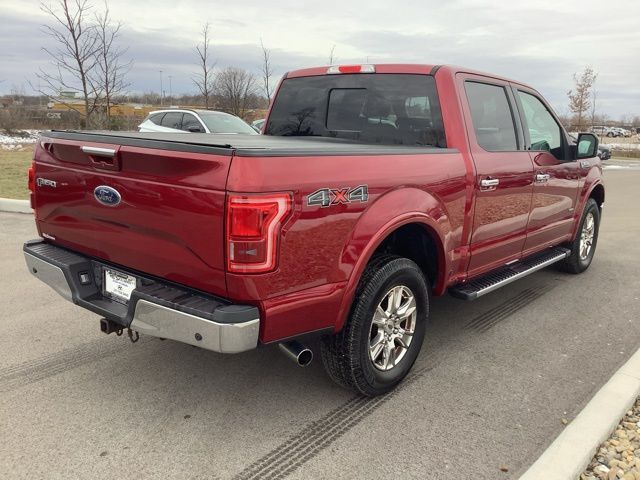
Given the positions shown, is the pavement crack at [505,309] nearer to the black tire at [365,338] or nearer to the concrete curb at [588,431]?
the concrete curb at [588,431]

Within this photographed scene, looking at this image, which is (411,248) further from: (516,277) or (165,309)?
(165,309)

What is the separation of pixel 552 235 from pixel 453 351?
73.8 inches

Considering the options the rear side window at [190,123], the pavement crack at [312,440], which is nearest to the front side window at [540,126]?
the pavement crack at [312,440]

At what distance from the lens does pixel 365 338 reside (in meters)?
3.02

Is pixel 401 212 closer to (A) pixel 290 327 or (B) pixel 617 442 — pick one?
(A) pixel 290 327

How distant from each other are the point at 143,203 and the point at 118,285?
573mm

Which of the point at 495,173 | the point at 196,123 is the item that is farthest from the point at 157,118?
the point at 495,173

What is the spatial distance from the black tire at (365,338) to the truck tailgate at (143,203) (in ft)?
2.70

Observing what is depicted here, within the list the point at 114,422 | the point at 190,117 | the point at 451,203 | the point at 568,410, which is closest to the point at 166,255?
the point at 114,422

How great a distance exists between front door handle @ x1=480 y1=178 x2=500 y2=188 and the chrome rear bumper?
6.79ft

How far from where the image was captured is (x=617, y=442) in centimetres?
272

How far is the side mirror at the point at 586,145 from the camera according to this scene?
16.5 ft

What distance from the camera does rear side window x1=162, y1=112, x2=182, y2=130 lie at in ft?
38.9

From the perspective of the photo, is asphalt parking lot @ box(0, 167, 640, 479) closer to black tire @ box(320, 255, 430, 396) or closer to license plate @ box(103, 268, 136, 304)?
black tire @ box(320, 255, 430, 396)
